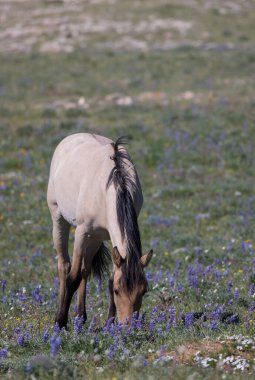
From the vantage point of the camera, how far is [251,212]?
13281 millimetres

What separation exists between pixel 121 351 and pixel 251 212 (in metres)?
7.81

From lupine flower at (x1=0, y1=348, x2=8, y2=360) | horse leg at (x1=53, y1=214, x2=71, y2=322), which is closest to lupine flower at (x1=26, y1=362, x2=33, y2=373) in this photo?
lupine flower at (x1=0, y1=348, x2=8, y2=360)

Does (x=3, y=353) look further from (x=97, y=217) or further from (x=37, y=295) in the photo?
(x=37, y=295)

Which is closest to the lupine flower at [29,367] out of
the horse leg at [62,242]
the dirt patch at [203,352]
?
the dirt patch at [203,352]

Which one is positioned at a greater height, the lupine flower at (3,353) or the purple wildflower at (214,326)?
the lupine flower at (3,353)

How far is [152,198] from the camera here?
14.5 meters

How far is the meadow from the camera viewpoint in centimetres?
584

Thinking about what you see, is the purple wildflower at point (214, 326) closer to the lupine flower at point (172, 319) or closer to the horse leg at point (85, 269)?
the lupine flower at point (172, 319)

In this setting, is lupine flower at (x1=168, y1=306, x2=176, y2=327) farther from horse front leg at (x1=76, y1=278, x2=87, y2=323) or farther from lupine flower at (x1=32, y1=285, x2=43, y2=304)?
lupine flower at (x1=32, y1=285, x2=43, y2=304)

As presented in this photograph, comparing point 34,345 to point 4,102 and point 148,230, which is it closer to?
point 148,230

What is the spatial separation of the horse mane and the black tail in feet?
4.21

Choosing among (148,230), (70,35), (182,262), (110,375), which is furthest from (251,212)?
(70,35)

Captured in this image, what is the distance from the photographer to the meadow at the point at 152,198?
5.84 m

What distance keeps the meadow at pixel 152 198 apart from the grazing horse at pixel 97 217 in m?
0.34
